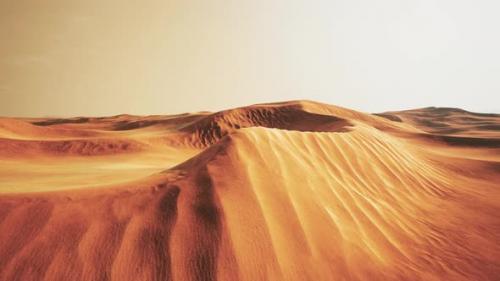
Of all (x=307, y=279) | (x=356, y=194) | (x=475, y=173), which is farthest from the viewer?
(x=475, y=173)

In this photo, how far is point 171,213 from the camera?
2.97m

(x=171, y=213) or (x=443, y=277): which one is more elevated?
(x=171, y=213)

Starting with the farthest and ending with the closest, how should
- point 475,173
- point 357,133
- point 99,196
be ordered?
point 475,173, point 357,133, point 99,196

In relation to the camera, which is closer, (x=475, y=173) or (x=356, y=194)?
(x=356, y=194)

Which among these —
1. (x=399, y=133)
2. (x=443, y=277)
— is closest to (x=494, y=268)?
(x=443, y=277)

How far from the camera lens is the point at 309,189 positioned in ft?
12.1

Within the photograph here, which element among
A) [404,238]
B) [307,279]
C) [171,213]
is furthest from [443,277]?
[171,213]

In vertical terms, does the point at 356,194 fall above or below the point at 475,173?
above

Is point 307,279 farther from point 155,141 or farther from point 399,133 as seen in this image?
point 399,133

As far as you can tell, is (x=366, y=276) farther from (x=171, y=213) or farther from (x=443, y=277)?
(x=171, y=213)

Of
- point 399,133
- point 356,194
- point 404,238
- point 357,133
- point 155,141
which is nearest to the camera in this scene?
point 404,238

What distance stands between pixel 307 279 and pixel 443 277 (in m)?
1.40

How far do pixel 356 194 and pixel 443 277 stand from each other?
4.62 ft

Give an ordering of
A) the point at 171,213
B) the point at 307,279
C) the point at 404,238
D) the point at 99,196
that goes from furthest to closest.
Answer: the point at 404,238 < the point at 99,196 < the point at 171,213 < the point at 307,279
